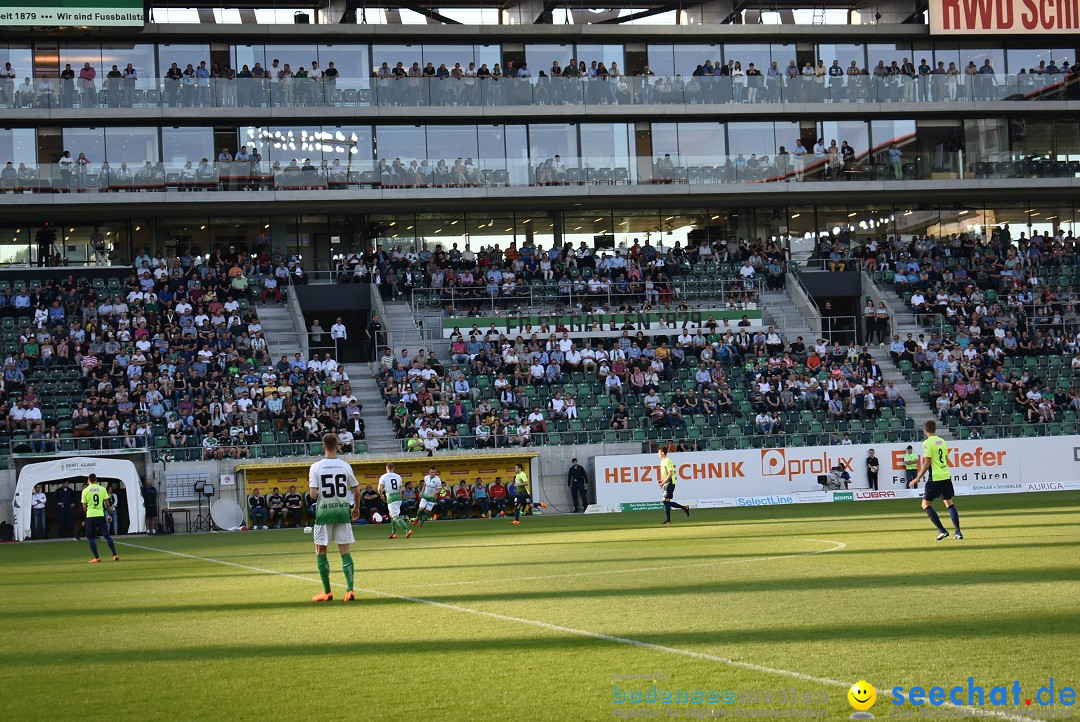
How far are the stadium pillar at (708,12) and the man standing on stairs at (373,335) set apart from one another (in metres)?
21.0

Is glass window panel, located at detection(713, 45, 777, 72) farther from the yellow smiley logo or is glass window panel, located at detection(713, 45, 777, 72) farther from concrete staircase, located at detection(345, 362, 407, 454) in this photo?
the yellow smiley logo

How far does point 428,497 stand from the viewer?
37438mm

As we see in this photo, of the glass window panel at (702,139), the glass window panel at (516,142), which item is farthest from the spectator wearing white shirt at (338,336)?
the glass window panel at (702,139)

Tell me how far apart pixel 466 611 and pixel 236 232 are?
143 feet

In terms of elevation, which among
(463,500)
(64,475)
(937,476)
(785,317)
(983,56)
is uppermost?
(983,56)

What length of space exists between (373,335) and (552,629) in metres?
37.5

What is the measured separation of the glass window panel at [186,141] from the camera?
174 ft

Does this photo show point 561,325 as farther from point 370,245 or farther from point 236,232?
point 236,232

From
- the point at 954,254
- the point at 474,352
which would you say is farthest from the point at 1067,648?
the point at 954,254

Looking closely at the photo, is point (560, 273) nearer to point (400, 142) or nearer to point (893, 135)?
point (400, 142)

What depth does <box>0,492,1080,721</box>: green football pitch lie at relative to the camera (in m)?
9.24

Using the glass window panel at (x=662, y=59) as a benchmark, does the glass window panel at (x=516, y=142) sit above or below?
below

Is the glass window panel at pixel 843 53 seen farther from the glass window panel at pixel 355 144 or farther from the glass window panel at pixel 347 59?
the glass window panel at pixel 355 144

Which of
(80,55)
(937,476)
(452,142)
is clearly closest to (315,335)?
(452,142)
